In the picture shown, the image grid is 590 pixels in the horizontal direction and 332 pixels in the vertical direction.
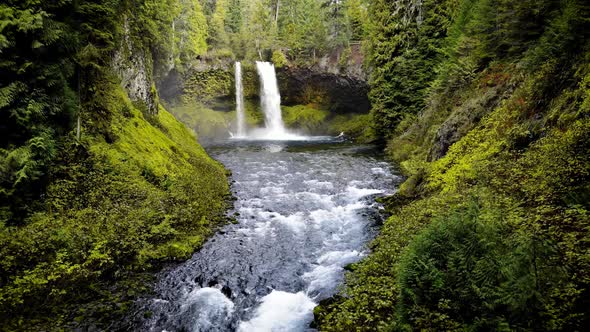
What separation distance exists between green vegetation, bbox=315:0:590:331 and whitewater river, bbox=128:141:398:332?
3.37ft

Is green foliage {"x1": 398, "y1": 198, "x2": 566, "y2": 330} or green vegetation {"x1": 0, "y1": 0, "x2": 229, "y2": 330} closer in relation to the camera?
green foliage {"x1": 398, "y1": 198, "x2": 566, "y2": 330}

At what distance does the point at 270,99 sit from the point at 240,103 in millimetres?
4425

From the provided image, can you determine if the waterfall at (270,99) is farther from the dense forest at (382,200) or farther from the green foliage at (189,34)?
the dense forest at (382,200)

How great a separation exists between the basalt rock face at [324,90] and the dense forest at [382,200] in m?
25.3

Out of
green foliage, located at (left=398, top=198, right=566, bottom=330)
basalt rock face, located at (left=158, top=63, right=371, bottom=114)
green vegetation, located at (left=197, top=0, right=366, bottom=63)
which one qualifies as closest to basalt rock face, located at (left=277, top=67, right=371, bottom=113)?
basalt rock face, located at (left=158, top=63, right=371, bottom=114)

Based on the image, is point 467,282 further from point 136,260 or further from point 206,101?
point 206,101

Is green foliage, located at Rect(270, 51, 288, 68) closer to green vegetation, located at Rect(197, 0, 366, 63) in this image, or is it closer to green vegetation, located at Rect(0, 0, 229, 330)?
green vegetation, located at Rect(197, 0, 366, 63)

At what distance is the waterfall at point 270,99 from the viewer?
49.0 meters

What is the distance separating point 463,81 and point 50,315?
20934mm

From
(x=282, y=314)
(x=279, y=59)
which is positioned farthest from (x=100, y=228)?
(x=279, y=59)

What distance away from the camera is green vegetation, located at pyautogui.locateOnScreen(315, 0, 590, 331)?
4.38 m

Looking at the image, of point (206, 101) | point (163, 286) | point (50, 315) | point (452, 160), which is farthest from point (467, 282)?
point (206, 101)

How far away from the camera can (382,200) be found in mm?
14867

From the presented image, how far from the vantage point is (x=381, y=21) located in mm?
30922
